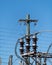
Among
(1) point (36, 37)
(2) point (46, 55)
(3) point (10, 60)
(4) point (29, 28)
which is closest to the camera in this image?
(1) point (36, 37)

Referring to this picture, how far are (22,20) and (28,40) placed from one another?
14.2 metres

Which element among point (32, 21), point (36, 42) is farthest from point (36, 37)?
point (32, 21)

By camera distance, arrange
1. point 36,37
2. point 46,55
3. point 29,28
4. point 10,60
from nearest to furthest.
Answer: point 36,37 → point 46,55 → point 10,60 → point 29,28

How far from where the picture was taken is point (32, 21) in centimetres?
5056

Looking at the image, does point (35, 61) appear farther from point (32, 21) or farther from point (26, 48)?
point (32, 21)

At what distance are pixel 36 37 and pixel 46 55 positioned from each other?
3069 mm

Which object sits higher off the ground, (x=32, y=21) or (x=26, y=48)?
(x=32, y=21)

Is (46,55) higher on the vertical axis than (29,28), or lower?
lower

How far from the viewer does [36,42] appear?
3656 centimetres

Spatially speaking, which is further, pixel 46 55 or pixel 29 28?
pixel 29 28

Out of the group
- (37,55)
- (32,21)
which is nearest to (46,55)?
(37,55)

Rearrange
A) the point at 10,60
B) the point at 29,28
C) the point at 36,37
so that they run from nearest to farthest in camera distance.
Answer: the point at 36,37, the point at 10,60, the point at 29,28

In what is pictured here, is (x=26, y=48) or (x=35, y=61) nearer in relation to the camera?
(x=26, y=48)

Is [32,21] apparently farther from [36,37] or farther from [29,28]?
[36,37]
